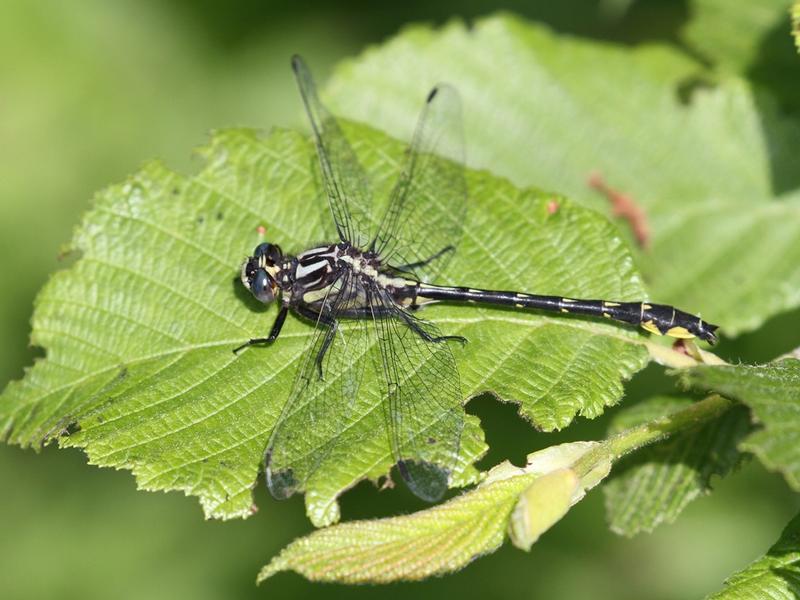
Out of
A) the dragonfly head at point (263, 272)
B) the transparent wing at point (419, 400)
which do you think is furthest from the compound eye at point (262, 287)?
the transparent wing at point (419, 400)

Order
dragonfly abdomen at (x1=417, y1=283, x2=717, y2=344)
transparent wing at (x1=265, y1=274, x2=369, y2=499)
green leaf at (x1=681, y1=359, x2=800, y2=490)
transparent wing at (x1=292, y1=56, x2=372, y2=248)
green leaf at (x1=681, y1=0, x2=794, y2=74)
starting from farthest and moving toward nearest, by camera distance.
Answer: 1. green leaf at (x1=681, y1=0, x2=794, y2=74)
2. transparent wing at (x1=292, y1=56, x2=372, y2=248)
3. dragonfly abdomen at (x1=417, y1=283, x2=717, y2=344)
4. transparent wing at (x1=265, y1=274, x2=369, y2=499)
5. green leaf at (x1=681, y1=359, x2=800, y2=490)

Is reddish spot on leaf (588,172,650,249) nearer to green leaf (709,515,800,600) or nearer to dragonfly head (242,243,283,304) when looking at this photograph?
dragonfly head (242,243,283,304)

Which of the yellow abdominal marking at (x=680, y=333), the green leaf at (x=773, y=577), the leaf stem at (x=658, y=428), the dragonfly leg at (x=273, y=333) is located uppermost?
the dragonfly leg at (x=273, y=333)

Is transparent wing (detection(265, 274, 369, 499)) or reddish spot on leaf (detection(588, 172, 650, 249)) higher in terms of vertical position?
reddish spot on leaf (detection(588, 172, 650, 249))

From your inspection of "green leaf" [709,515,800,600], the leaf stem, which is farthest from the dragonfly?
"green leaf" [709,515,800,600]

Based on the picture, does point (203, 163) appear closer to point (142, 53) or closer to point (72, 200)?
point (72, 200)

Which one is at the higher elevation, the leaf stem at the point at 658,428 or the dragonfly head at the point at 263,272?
the dragonfly head at the point at 263,272

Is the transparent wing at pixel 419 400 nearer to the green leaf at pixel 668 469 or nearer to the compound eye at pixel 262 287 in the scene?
the compound eye at pixel 262 287
